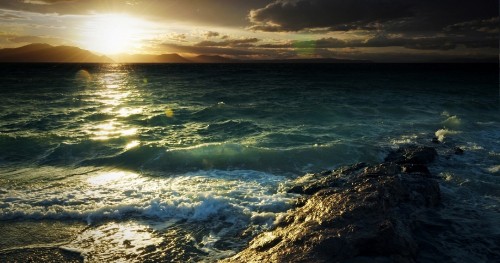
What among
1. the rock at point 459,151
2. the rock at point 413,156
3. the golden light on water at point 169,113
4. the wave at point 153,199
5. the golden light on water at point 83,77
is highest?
the golden light on water at point 83,77

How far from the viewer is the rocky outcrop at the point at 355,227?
19.1 feet

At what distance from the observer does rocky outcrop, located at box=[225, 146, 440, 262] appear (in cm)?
583

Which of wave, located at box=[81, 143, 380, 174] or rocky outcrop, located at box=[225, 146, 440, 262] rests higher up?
rocky outcrop, located at box=[225, 146, 440, 262]

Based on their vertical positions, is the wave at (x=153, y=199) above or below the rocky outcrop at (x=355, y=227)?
below

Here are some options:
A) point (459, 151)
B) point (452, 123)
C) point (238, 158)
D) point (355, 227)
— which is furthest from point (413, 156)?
point (452, 123)

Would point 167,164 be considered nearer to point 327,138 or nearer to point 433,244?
point 327,138

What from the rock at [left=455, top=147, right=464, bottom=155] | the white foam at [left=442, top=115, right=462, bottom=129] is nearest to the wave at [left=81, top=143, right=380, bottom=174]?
the rock at [left=455, top=147, right=464, bottom=155]

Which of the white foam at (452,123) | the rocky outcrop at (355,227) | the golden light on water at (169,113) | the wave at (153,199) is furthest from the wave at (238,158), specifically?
the golden light on water at (169,113)

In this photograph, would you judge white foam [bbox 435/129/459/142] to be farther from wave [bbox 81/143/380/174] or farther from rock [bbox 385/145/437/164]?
wave [bbox 81/143/380/174]

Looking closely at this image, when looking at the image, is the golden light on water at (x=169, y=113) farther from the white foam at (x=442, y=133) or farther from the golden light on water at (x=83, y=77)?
the golden light on water at (x=83, y=77)

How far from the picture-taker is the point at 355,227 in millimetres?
6359

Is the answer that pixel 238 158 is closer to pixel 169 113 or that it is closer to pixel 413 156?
pixel 413 156

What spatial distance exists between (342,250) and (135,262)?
4.10 meters

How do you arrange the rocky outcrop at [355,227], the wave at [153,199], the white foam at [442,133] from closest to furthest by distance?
the rocky outcrop at [355,227] → the wave at [153,199] → the white foam at [442,133]
